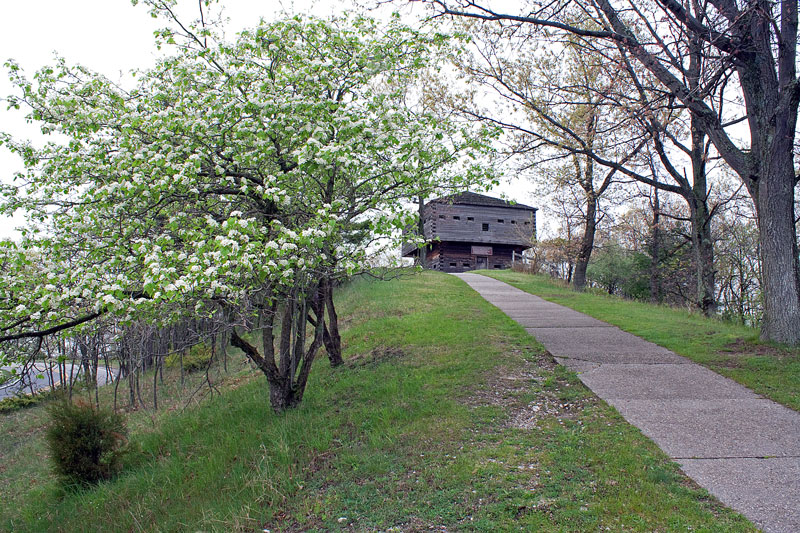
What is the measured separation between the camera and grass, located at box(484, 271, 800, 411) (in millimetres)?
6613

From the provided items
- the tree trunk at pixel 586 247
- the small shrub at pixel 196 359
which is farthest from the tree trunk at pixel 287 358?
Result: the tree trunk at pixel 586 247

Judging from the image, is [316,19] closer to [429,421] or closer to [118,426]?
[429,421]

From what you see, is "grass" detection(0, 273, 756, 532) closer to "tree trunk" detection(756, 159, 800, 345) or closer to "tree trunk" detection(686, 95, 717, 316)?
"tree trunk" detection(756, 159, 800, 345)

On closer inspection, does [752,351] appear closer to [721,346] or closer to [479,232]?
[721,346]

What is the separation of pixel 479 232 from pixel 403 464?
3507cm

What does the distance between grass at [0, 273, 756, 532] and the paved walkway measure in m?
0.24

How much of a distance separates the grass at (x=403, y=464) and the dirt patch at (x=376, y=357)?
0.06m

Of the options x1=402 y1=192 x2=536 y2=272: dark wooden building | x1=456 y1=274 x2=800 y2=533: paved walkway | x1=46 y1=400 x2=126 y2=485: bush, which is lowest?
x1=46 y1=400 x2=126 y2=485: bush

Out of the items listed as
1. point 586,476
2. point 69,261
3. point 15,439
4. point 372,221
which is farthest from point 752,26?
point 15,439

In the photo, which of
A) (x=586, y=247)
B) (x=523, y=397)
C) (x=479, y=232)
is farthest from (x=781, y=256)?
(x=479, y=232)

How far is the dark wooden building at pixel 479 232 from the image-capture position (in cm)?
3809

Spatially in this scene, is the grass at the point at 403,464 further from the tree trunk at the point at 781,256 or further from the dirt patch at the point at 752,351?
the tree trunk at the point at 781,256

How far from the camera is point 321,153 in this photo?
527 cm

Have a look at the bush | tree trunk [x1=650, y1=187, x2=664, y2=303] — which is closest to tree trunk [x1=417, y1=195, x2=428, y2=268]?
the bush
